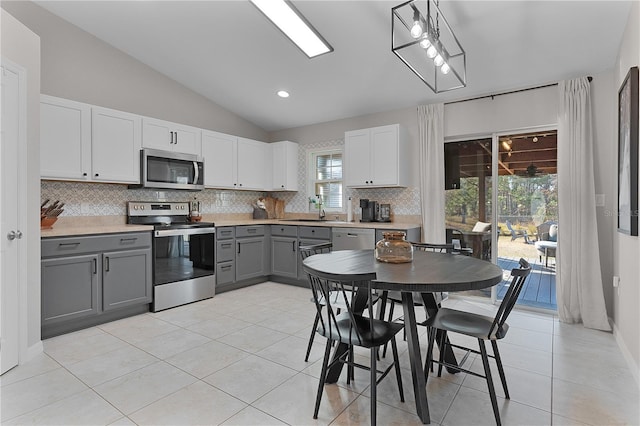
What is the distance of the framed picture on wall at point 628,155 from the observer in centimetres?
242

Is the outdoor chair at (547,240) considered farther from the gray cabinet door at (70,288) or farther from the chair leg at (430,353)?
the gray cabinet door at (70,288)

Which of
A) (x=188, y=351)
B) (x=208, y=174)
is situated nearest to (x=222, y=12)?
(x=208, y=174)

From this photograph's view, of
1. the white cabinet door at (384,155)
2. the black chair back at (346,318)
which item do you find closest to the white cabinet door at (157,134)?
the white cabinet door at (384,155)

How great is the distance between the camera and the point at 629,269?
2.65m

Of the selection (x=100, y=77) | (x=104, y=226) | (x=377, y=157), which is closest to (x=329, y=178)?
(x=377, y=157)

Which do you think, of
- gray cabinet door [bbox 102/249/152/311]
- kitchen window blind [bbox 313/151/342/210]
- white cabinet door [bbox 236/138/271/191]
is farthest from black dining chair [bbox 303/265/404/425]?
white cabinet door [bbox 236/138/271/191]

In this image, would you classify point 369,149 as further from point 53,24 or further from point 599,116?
point 53,24

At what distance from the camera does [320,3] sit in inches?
120

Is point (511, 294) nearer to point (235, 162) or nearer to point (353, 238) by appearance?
point (353, 238)

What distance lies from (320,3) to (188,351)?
3.17 meters

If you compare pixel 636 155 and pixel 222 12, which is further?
pixel 222 12

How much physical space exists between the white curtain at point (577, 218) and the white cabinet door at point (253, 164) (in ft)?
13.2

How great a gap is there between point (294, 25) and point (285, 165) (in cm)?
269

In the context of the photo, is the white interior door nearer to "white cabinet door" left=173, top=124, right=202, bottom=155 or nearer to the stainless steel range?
the stainless steel range
